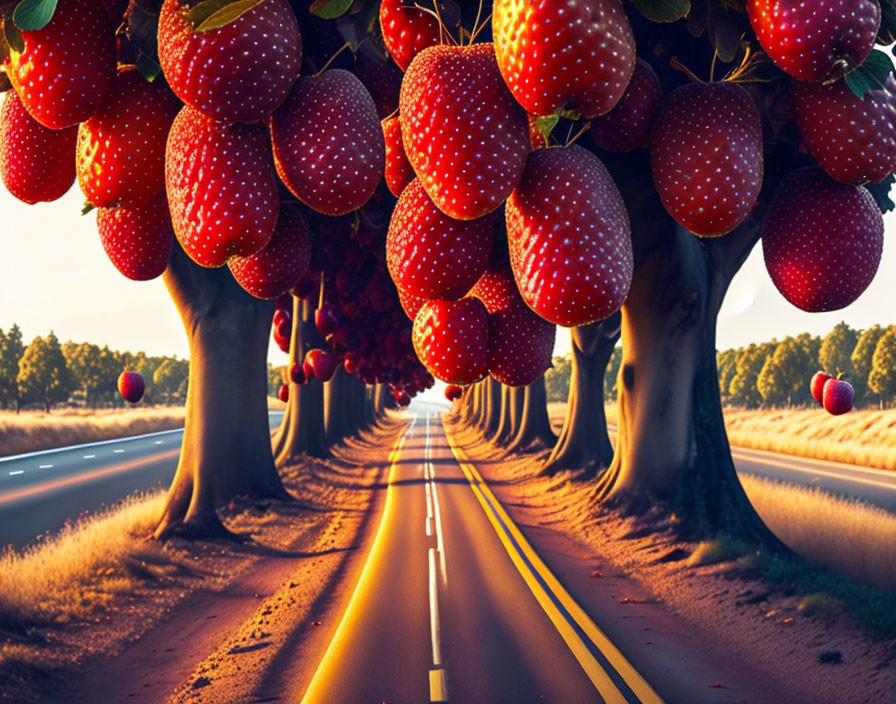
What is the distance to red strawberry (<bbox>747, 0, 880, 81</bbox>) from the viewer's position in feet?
3.00

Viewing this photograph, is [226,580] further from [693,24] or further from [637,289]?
[693,24]

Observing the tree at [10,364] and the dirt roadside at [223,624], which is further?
the tree at [10,364]

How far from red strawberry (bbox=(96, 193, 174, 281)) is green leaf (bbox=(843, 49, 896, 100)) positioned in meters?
1.13

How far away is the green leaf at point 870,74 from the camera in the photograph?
1.01 meters

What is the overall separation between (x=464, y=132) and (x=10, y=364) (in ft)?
275

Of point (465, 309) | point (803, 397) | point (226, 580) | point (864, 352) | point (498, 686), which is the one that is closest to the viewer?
point (465, 309)

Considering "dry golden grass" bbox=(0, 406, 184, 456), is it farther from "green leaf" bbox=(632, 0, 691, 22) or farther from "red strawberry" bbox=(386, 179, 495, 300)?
"green leaf" bbox=(632, 0, 691, 22)

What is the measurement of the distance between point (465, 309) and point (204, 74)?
53cm

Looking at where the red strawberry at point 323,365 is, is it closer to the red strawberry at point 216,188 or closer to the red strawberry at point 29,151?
the red strawberry at point 29,151

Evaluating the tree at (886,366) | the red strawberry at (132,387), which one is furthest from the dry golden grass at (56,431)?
the tree at (886,366)

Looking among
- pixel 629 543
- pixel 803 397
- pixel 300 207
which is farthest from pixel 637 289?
pixel 803 397

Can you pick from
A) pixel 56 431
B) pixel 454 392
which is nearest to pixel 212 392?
pixel 454 392

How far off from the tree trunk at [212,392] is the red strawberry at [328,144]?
1064cm

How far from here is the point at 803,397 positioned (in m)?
80.6
